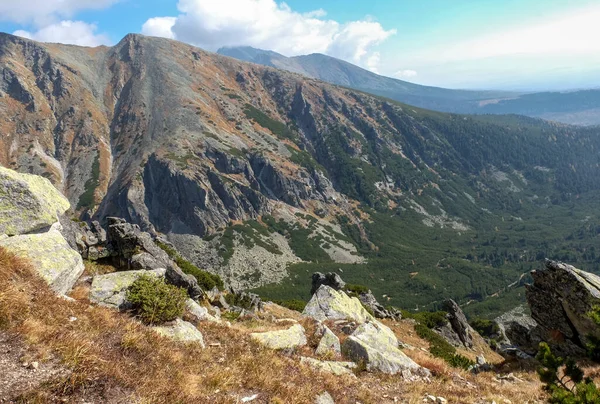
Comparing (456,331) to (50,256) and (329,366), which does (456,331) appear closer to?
(329,366)

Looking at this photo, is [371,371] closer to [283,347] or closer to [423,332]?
[283,347]

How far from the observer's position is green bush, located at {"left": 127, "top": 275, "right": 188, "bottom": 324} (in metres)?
13.2

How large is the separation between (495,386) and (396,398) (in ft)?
24.5

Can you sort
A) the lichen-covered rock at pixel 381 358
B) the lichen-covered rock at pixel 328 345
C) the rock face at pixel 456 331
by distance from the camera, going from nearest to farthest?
the lichen-covered rock at pixel 381 358, the lichen-covered rock at pixel 328 345, the rock face at pixel 456 331

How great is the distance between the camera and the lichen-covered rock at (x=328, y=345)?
1572 centimetres

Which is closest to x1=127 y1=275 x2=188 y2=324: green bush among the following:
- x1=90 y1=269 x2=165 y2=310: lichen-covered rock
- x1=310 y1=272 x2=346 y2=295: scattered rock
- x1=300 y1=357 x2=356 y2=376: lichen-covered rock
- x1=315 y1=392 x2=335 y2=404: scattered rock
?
x1=90 y1=269 x2=165 y2=310: lichen-covered rock

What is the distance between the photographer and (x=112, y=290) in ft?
49.5

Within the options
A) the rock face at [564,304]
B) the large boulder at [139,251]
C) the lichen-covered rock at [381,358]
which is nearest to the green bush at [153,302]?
the lichen-covered rock at [381,358]

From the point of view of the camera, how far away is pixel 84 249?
83.6ft

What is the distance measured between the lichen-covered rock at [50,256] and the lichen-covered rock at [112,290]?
1094 mm

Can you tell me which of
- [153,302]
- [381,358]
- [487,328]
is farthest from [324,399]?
[487,328]

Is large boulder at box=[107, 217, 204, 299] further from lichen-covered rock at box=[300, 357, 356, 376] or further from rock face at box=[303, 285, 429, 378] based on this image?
lichen-covered rock at box=[300, 357, 356, 376]

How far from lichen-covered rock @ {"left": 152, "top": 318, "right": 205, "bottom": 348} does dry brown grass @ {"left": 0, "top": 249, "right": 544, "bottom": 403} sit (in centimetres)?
64

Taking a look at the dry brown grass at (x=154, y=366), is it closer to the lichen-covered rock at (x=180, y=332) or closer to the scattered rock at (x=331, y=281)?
the lichen-covered rock at (x=180, y=332)
